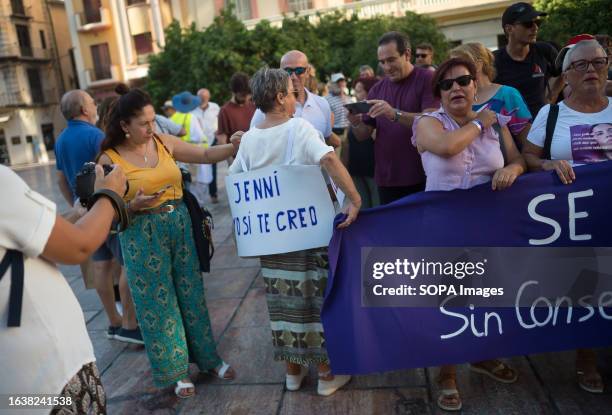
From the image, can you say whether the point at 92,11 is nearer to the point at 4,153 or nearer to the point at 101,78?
the point at 101,78

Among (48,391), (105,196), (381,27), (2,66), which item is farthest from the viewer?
(2,66)

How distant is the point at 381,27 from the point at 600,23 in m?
11.4

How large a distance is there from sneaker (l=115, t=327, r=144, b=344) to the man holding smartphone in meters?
2.24

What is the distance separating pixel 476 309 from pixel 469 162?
785mm

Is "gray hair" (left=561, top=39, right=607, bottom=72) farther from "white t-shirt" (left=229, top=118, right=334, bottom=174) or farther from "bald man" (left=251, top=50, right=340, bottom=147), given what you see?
"bald man" (left=251, top=50, right=340, bottom=147)

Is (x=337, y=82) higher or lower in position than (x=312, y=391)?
higher

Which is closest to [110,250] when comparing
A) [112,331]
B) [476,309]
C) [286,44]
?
[112,331]

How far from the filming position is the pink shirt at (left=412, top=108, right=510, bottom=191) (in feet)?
9.20

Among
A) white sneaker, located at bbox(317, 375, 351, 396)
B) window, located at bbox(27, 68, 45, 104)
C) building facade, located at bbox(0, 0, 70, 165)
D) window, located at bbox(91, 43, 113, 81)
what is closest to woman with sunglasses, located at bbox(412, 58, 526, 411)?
white sneaker, located at bbox(317, 375, 351, 396)

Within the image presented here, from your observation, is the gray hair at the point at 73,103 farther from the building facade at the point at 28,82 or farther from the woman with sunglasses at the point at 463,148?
the building facade at the point at 28,82

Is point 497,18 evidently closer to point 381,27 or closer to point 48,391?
point 381,27

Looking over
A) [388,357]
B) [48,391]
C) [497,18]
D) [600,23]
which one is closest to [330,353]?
[388,357]

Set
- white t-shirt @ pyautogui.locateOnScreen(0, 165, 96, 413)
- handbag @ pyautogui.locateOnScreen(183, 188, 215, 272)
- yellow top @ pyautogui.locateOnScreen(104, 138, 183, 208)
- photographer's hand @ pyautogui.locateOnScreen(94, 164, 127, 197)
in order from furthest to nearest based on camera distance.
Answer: handbag @ pyautogui.locateOnScreen(183, 188, 215, 272)
yellow top @ pyautogui.locateOnScreen(104, 138, 183, 208)
photographer's hand @ pyautogui.locateOnScreen(94, 164, 127, 197)
white t-shirt @ pyautogui.locateOnScreen(0, 165, 96, 413)

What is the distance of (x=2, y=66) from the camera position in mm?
38469
